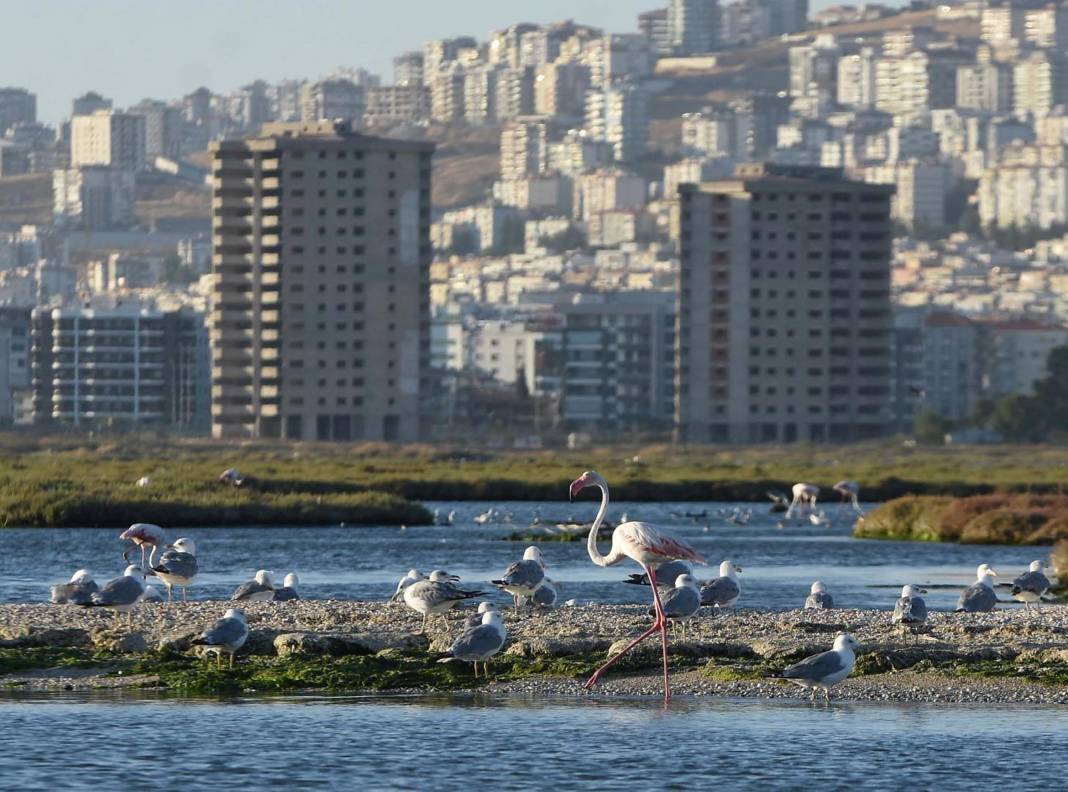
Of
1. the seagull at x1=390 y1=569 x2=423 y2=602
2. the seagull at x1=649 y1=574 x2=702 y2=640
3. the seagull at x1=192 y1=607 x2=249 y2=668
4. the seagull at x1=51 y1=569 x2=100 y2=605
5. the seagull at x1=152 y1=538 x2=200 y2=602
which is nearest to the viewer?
the seagull at x1=192 y1=607 x2=249 y2=668

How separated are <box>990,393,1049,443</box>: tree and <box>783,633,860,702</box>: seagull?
163 metres

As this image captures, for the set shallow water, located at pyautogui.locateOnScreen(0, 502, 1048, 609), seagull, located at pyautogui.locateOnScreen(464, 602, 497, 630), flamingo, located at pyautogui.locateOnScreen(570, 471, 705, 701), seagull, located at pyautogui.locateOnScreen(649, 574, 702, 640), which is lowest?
shallow water, located at pyautogui.locateOnScreen(0, 502, 1048, 609)

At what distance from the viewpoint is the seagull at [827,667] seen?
2938cm

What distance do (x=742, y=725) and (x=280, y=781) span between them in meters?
5.34

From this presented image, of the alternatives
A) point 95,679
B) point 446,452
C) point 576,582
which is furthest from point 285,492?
point 446,452

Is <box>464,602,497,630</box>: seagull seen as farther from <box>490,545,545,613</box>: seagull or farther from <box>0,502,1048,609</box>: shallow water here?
<box>0,502,1048,609</box>: shallow water

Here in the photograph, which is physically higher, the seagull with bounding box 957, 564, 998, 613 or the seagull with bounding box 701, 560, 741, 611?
the seagull with bounding box 701, 560, 741, 611

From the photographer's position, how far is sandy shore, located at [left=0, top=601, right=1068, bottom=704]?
3086 centimetres

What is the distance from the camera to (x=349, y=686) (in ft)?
102

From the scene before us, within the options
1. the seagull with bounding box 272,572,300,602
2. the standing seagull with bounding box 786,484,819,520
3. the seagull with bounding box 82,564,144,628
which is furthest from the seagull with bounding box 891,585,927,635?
the standing seagull with bounding box 786,484,819,520

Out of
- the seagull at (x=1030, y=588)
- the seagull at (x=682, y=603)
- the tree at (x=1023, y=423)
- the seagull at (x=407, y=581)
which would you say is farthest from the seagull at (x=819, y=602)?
the tree at (x=1023, y=423)

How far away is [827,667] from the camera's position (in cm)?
2939

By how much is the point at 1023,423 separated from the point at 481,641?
536 ft

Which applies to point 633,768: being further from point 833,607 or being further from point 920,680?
point 833,607
